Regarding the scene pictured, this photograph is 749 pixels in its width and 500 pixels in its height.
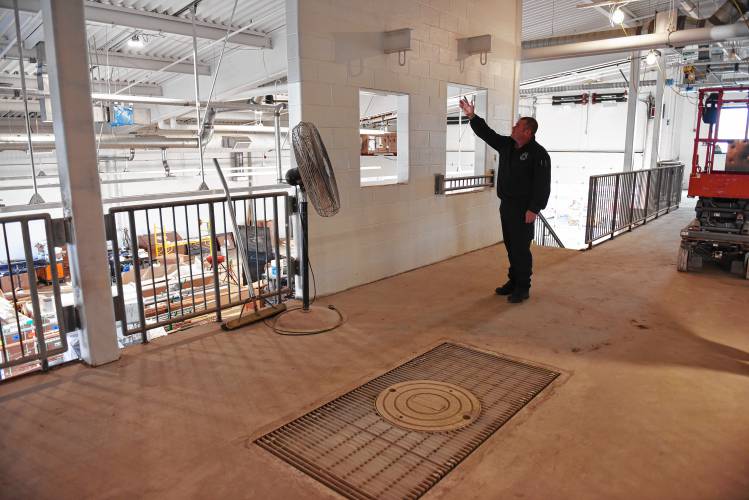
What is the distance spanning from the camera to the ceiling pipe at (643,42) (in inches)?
273

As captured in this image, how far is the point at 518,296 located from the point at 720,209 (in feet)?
10.9

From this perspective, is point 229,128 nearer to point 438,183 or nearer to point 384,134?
point 384,134

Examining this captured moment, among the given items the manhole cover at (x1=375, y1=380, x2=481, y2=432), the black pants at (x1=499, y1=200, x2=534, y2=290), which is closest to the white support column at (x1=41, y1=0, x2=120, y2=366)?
the manhole cover at (x1=375, y1=380, x2=481, y2=432)

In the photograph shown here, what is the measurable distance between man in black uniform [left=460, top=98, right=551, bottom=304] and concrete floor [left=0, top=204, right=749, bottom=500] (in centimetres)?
34

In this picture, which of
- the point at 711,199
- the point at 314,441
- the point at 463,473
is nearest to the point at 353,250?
the point at 314,441

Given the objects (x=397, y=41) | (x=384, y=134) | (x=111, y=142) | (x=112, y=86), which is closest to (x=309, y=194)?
(x=397, y=41)

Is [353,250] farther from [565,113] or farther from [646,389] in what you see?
[565,113]

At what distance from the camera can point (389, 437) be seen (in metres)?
2.51

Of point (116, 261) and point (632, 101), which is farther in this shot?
point (632, 101)

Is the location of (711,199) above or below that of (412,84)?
below

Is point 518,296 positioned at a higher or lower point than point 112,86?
lower

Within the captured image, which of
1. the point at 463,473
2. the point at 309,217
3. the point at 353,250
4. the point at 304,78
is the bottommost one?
the point at 463,473

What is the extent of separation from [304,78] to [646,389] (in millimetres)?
3542

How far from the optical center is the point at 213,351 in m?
3.56
